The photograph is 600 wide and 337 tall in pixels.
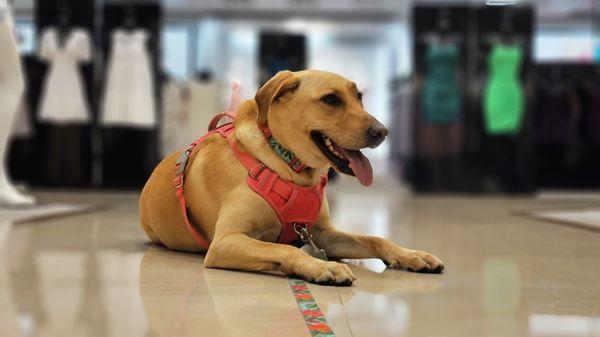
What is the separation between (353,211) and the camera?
591 cm

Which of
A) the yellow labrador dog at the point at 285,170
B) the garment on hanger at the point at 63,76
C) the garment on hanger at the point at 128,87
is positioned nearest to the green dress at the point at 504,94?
the garment on hanger at the point at 128,87

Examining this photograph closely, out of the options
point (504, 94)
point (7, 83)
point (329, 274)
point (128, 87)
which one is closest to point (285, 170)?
point (329, 274)

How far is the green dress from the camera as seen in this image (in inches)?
354

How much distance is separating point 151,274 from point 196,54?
14730mm

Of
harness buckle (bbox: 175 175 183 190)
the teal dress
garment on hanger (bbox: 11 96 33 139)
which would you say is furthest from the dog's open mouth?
garment on hanger (bbox: 11 96 33 139)

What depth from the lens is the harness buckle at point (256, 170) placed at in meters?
2.37

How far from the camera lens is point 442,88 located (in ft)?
30.1

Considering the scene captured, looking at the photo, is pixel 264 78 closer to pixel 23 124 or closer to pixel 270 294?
pixel 23 124

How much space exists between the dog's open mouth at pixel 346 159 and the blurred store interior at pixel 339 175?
336mm

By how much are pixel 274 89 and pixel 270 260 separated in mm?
597

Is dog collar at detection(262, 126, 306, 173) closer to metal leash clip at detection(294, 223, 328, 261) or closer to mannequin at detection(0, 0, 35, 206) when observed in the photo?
metal leash clip at detection(294, 223, 328, 261)

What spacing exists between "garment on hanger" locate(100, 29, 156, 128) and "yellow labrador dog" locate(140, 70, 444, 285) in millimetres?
6480

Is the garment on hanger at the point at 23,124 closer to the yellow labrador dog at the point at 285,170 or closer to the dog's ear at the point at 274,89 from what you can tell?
the yellow labrador dog at the point at 285,170

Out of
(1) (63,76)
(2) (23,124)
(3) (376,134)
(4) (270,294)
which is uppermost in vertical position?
(1) (63,76)
